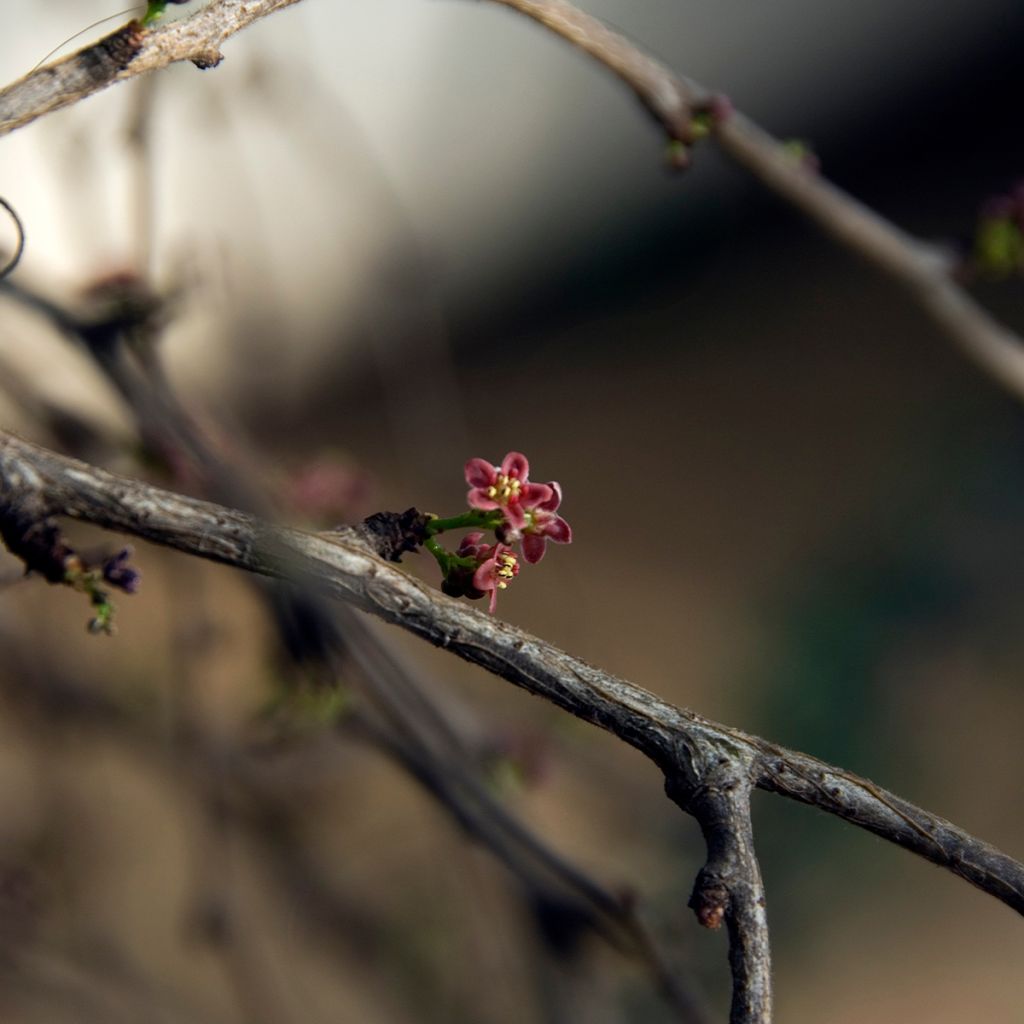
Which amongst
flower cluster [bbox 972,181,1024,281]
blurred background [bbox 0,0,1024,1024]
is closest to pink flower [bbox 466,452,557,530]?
blurred background [bbox 0,0,1024,1024]

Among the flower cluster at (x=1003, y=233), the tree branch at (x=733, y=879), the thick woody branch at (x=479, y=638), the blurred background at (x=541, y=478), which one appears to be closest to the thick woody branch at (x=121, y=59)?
the thick woody branch at (x=479, y=638)

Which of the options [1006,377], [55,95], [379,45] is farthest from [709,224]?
[55,95]

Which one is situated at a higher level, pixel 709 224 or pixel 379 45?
pixel 709 224

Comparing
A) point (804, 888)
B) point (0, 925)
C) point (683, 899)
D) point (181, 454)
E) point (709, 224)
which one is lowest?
point (0, 925)

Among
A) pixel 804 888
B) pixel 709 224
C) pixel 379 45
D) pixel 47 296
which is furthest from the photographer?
pixel 709 224

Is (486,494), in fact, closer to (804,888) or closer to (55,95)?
(55,95)

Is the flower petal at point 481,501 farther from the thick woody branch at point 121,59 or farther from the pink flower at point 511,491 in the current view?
the thick woody branch at point 121,59
